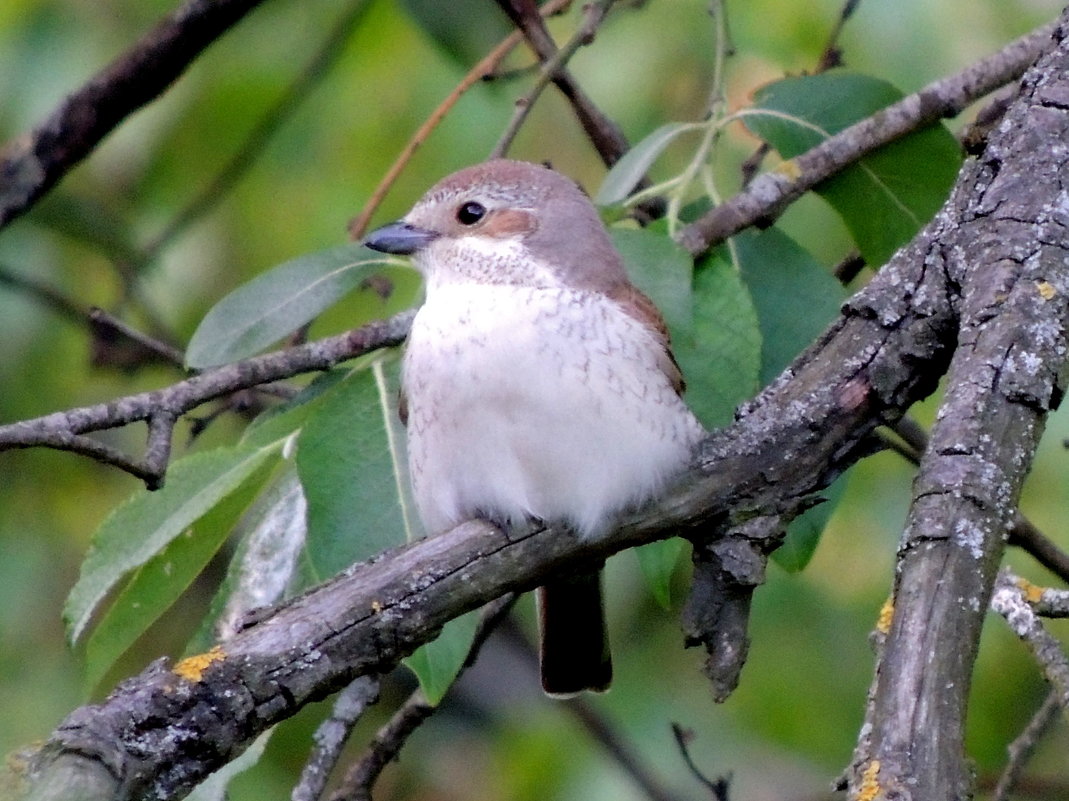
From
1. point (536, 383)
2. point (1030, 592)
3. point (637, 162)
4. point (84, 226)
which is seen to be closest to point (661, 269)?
point (536, 383)

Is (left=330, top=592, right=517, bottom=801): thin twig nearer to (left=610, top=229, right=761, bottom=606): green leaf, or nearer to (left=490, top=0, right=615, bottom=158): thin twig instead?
(left=610, top=229, right=761, bottom=606): green leaf

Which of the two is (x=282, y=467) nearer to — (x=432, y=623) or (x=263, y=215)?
(x=432, y=623)

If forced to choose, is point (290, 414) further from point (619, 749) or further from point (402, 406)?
point (619, 749)

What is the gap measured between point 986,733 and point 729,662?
129 inches

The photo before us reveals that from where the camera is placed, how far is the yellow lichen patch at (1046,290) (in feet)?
8.46

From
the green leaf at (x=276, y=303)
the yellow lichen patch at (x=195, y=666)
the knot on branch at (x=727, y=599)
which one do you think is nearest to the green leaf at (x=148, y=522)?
the green leaf at (x=276, y=303)

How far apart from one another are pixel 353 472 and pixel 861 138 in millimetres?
1690

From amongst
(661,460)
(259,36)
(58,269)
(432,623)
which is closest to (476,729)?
(58,269)

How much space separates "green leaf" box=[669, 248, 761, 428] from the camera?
338 centimetres

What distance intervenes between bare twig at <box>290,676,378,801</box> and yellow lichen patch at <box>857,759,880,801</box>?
1.63m

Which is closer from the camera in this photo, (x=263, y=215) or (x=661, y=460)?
(x=661, y=460)

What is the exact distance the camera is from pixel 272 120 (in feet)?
16.8

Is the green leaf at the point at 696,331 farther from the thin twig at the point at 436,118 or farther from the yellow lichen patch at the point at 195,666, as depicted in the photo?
the yellow lichen patch at the point at 195,666

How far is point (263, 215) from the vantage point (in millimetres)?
5660
